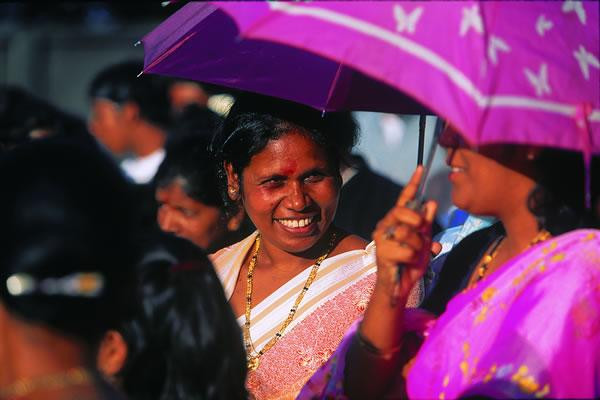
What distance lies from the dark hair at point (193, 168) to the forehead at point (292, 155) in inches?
41.7

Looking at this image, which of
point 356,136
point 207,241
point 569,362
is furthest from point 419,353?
point 207,241

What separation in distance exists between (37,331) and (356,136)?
2.08 m

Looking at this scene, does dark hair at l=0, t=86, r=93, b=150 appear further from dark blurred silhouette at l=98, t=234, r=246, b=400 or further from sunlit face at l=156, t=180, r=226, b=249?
dark blurred silhouette at l=98, t=234, r=246, b=400

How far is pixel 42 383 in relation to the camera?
7.23 ft

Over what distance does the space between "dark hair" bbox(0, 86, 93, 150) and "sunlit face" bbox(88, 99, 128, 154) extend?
1.68m

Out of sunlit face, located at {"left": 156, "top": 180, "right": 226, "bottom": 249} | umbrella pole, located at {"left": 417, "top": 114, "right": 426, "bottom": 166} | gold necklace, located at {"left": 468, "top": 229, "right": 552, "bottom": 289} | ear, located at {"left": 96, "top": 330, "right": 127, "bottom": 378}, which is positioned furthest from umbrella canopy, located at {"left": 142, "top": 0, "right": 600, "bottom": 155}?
sunlit face, located at {"left": 156, "top": 180, "right": 226, "bottom": 249}

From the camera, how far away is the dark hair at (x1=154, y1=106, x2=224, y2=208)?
16.5ft

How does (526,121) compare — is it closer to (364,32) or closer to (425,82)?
(425,82)

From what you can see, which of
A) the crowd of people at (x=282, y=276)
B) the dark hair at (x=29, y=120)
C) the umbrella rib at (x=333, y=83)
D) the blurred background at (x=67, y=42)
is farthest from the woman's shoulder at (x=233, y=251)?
the blurred background at (x=67, y=42)

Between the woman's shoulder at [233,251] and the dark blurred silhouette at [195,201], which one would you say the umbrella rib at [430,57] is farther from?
the dark blurred silhouette at [195,201]

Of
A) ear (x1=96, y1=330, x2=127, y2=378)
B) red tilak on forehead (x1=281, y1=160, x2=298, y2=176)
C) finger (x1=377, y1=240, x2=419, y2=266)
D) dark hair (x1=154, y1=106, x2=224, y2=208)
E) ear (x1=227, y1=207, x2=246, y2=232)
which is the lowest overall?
ear (x1=227, y1=207, x2=246, y2=232)

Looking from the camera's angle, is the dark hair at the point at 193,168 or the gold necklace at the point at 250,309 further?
the dark hair at the point at 193,168

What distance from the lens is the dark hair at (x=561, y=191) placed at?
299 centimetres

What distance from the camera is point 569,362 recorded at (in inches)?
110
